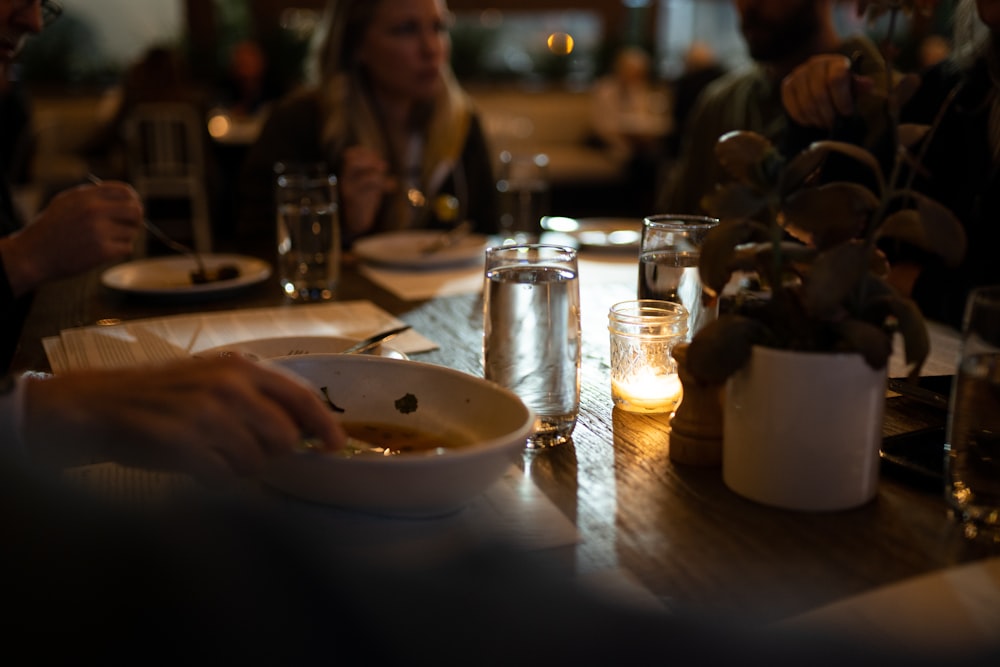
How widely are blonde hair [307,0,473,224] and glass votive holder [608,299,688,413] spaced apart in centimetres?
155

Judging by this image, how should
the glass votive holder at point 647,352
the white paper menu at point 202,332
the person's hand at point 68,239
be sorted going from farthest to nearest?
the person's hand at point 68,239
the white paper menu at point 202,332
the glass votive holder at point 647,352

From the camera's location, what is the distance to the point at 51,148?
19.3ft

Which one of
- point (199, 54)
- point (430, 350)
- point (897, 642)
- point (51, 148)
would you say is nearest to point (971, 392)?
point (897, 642)

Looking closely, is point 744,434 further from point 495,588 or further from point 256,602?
point 256,602

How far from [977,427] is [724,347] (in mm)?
209

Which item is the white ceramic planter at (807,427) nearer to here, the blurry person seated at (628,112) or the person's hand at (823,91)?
the person's hand at (823,91)

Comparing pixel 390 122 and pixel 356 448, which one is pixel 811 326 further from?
pixel 390 122

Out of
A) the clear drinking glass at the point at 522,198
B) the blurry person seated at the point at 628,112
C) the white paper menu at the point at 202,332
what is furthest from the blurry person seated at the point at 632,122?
the white paper menu at the point at 202,332

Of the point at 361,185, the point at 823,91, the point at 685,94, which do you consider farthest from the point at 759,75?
the point at 685,94

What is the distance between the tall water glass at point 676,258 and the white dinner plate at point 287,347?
0.30 meters

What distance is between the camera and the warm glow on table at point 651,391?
0.98 meters

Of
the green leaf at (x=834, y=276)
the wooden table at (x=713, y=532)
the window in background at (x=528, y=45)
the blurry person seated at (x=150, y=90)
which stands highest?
the window in background at (x=528, y=45)

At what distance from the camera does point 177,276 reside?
1.67 metres

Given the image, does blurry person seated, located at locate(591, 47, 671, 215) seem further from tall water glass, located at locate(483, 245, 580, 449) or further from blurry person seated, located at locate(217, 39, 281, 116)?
tall water glass, located at locate(483, 245, 580, 449)
